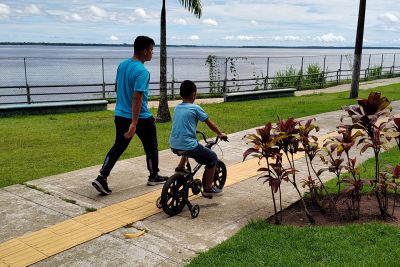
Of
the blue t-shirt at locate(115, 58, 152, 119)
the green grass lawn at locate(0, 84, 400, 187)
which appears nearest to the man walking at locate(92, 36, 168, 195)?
the blue t-shirt at locate(115, 58, 152, 119)

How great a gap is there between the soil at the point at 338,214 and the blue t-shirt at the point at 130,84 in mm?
2140

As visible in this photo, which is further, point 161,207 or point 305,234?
point 161,207

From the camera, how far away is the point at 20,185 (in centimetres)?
603

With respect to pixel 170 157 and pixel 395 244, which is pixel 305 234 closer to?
pixel 395 244

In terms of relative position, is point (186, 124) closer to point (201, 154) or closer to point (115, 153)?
point (201, 154)

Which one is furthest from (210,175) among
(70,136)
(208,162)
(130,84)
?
(70,136)

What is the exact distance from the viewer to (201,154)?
5027 millimetres

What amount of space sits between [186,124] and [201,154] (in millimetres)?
393

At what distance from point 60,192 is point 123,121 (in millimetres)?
1226

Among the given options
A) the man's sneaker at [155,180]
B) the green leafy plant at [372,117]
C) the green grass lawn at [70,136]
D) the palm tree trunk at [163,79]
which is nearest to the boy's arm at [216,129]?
the green leafy plant at [372,117]

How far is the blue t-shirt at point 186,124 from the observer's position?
490 cm

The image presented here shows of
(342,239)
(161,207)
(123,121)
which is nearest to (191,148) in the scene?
(161,207)

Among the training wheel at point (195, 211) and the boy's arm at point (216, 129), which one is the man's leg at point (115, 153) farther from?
the training wheel at point (195, 211)

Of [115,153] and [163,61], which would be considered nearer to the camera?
[115,153]
